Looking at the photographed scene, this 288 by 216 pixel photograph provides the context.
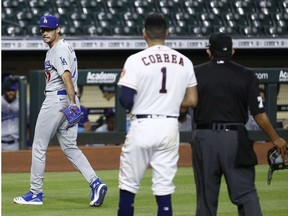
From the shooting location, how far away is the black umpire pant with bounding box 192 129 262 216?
5.88 metres

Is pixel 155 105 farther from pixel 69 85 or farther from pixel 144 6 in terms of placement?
pixel 144 6

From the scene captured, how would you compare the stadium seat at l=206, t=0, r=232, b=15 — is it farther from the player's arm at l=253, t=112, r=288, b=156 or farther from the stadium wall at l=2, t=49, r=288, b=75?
the player's arm at l=253, t=112, r=288, b=156

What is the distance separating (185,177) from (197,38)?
25.8 ft

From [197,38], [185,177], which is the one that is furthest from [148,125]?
[197,38]

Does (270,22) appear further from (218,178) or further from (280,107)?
(218,178)

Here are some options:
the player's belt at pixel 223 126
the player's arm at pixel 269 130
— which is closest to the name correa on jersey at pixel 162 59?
the player's belt at pixel 223 126

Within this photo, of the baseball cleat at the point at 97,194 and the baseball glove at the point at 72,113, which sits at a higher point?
the baseball glove at the point at 72,113

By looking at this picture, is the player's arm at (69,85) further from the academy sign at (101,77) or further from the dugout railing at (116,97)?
the academy sign at (101,77)

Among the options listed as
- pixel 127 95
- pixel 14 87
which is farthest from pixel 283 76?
pixel 127 95

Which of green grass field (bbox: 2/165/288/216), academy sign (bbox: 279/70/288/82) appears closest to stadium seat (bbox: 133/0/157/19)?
academy sign (bbox: 279/70/288/82)

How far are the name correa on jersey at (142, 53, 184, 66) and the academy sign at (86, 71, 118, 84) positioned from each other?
7699 mm

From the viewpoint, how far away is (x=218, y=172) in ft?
19.6

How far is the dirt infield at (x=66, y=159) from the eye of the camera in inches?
486

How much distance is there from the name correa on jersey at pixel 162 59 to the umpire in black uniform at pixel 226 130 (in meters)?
0.19
